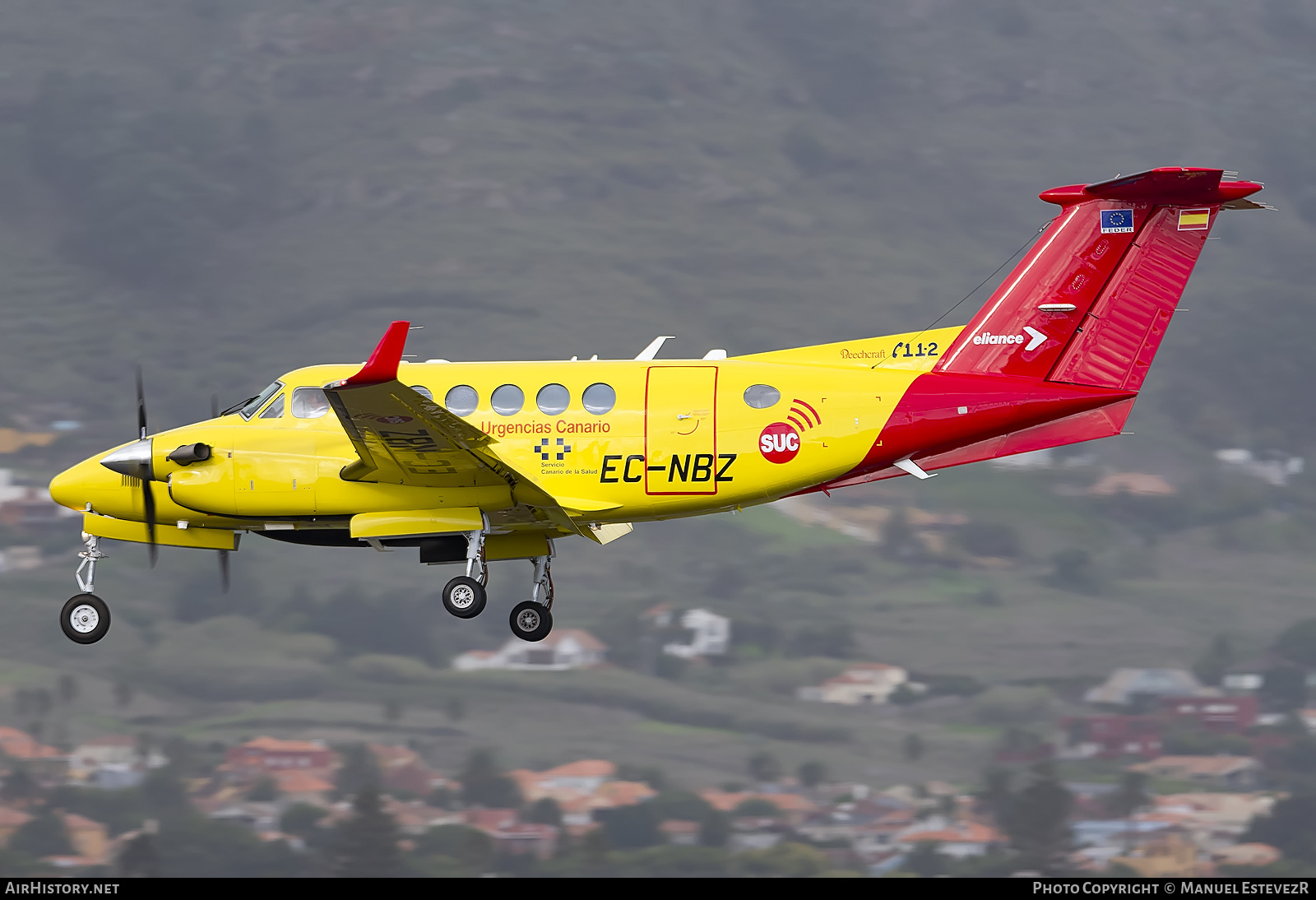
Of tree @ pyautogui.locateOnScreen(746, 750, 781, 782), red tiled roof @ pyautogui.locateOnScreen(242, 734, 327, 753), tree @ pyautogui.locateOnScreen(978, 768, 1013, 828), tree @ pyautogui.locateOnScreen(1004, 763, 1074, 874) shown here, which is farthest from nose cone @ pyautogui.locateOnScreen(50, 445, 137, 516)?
tree @ pyautogui.locateOnScreen(746, 750, 781, 782)

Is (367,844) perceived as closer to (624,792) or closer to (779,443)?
(624,792)

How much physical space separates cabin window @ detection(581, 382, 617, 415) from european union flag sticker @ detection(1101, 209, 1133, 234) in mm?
10042

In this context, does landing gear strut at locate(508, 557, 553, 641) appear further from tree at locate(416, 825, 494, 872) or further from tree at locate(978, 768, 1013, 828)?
tree at locate(978, 768, 1013, 828)

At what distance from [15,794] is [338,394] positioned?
175 metres

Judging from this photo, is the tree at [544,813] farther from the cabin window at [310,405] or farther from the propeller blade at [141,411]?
the cabin window at [310,405]

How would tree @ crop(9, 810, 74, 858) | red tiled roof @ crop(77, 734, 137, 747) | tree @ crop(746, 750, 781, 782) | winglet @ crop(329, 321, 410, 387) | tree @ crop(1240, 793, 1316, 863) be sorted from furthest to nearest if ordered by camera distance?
tree @ crop(746, 750, 781, 782) → red tiled roof @ crop(77, 734, 137, 747) → tree @ crop(9, 810, 74, 858) → tree @ crop(1240, 793, 1316, 863) → winglet @ crop(329, 321, 410, 387)

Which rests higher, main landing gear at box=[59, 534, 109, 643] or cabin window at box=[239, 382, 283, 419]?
cabin window at box=[239, 382, 283, 419]

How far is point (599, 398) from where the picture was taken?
28.7 meters

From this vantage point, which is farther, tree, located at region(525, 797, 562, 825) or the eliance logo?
tree, located at region(525, 797, 562, 825)

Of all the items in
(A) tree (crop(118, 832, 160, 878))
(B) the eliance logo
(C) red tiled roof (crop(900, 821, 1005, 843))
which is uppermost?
(C) red tiled roof (crop(900, 821, 1005, 843))

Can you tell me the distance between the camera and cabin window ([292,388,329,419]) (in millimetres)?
29312

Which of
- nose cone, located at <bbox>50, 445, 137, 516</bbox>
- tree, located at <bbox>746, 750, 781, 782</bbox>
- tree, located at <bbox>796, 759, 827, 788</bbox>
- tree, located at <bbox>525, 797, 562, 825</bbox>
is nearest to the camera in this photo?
nose cone, located at <bbox>50, 445, 137, 516</bbox>

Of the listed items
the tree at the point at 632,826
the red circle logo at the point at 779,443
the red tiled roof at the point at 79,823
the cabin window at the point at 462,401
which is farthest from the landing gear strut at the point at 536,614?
the red tiled roof at the point at 79,823
